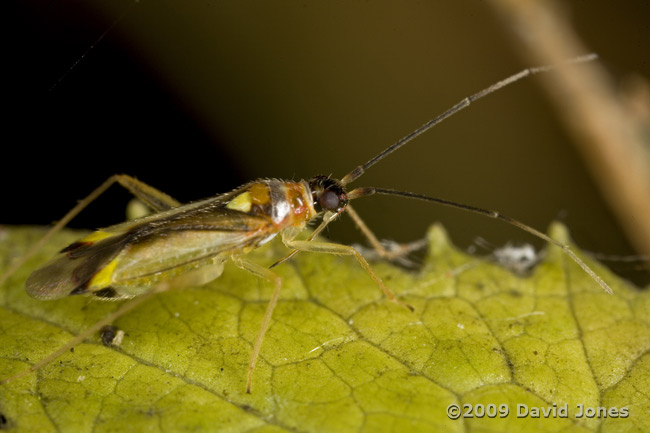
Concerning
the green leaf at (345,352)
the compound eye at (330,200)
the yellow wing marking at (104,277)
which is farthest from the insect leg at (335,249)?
the yellow wing marking at (104,277)

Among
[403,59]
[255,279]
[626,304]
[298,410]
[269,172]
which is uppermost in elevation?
[403,59]

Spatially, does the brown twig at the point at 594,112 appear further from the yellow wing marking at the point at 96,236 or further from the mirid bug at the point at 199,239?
the yellow wing marking at the point at 96,236

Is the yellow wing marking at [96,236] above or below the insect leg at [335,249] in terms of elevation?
below

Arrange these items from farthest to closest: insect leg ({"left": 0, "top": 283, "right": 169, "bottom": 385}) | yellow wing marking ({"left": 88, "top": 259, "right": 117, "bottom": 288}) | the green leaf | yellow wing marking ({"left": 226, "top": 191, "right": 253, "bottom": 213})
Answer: yellow wing marking ({"left": 226, "top": 191, "right": 253, "bottom": 213})
yellow wing marking ({"left": 88, "top": 259, "right": 117, "bottom": 288})
insect leg ({"left": 0, "top": 283, "right": 169, "bottom": 385})
the green leaf

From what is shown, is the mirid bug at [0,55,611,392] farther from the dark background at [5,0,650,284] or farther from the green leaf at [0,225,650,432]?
the dark background at [5,0,650,284]

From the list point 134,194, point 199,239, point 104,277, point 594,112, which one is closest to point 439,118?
point 594,112

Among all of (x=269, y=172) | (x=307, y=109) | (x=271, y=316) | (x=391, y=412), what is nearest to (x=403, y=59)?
(x=307, y=109)

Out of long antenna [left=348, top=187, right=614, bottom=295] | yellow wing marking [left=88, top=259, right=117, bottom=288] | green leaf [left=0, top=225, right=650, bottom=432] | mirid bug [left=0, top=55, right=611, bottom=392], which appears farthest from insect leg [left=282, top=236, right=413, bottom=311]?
yellow wing marking [left=88, top=259, right=117, bottom=288]

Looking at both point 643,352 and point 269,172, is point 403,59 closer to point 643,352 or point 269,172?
point 269,172
